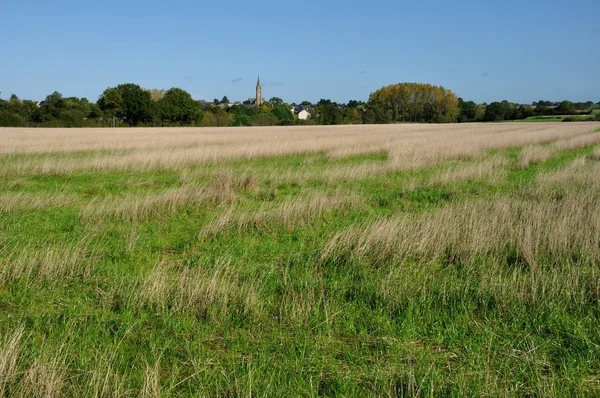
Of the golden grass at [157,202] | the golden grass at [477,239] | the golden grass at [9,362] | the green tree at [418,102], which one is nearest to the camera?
the golden grass at [9,362]

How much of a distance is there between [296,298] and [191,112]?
70.3 meters

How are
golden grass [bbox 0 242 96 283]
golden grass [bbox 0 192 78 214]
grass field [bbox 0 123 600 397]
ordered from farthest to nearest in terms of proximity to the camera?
golden grass [bbox 0 192 78 214], golden grass [bbox 0 242 96 283], grass field [bbox 0 123 600 397]

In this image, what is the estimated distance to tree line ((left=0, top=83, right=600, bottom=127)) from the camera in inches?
2537

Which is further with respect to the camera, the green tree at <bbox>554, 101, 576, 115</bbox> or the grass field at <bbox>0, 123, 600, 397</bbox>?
the green tree at <bbox>554, 101, 576, 115</bbox>

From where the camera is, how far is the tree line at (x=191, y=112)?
211ft

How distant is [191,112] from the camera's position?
71562 millimetres

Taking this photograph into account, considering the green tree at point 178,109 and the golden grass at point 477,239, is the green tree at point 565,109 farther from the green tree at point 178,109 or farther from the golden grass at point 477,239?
the golden grass at point 477,239

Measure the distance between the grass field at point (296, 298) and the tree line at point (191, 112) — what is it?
201 feet

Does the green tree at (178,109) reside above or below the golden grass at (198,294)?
above

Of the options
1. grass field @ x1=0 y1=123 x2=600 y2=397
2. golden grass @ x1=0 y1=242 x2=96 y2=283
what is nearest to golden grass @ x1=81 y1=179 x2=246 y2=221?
grass field @ x1=0 y1=123 x2=600 y2=397

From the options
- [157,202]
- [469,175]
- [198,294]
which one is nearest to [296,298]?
[198,294]

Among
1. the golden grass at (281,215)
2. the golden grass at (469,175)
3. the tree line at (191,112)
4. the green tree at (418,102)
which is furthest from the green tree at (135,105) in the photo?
the golden grass at (281,215)

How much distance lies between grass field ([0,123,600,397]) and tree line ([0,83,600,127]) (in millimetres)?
61187

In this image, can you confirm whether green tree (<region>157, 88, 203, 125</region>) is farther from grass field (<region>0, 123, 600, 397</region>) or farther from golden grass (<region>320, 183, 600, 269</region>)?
golden grass (<region>320, 183, 600, 269</region>)
